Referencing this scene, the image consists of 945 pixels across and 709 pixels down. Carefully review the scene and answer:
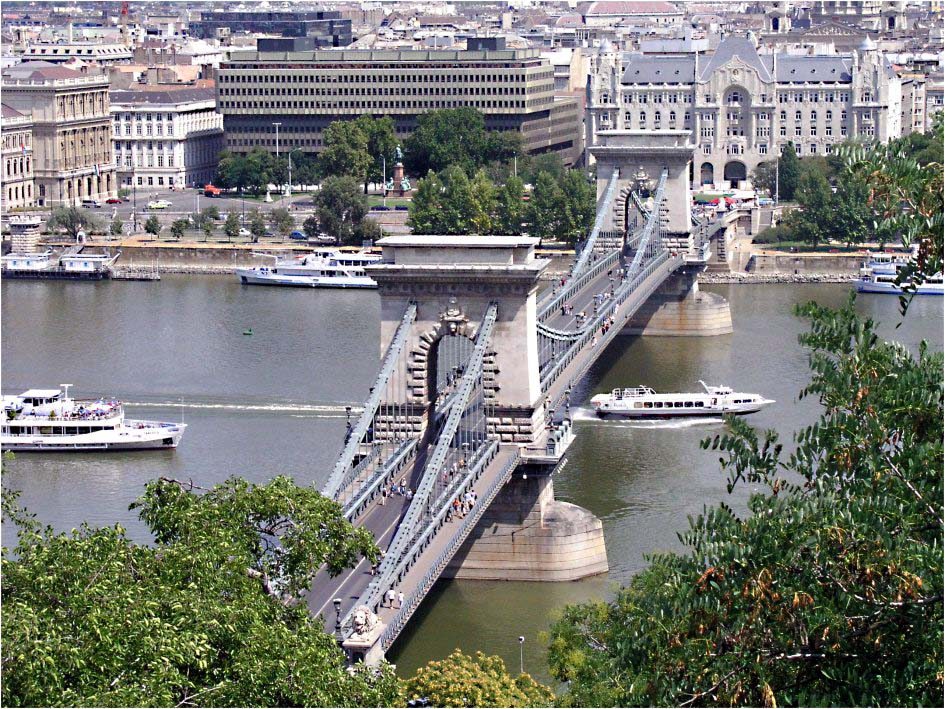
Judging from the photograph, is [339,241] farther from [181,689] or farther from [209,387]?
[181,689]

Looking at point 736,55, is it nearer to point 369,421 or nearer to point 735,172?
point 735,172

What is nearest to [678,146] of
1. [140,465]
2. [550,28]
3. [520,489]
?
[140,465]

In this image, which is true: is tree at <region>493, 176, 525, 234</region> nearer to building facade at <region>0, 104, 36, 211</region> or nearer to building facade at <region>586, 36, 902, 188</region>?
building facade at <region>586, 36, 902, 188</region>

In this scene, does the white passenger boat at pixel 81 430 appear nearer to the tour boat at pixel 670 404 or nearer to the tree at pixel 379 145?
the tour boat at pixel 670 404

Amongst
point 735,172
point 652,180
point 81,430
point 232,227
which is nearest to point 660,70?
point 735,172

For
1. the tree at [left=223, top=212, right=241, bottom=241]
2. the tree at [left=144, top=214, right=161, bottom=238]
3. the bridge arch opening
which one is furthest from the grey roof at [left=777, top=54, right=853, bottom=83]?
the tree at [left=144, top=214, right=161, bottom=238]
